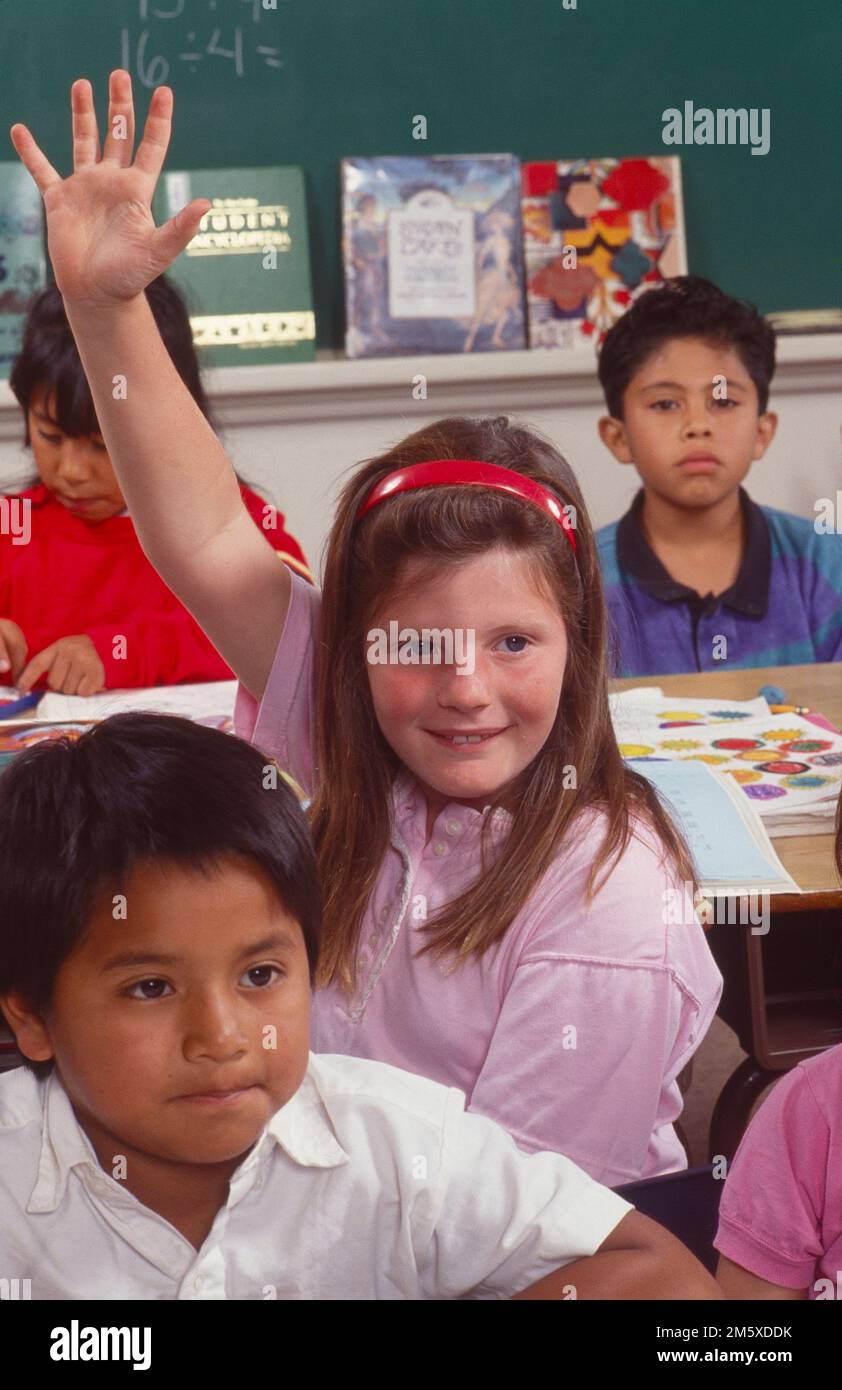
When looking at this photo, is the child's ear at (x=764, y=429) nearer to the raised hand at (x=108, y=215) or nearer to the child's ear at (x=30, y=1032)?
the raised hand at (x=108, y=215)

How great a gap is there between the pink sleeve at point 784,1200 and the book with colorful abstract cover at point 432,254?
177 centimetres

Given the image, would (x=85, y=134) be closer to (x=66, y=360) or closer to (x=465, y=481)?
(x=465, y=481)

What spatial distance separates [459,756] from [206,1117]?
26 cm

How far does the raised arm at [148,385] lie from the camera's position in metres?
0.72

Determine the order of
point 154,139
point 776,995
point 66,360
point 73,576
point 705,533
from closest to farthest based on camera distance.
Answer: point 154,139 → point 776,995 → point 66,360 → point 73,576 → point 705,533

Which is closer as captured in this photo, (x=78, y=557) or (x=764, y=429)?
(x=78, y=557)

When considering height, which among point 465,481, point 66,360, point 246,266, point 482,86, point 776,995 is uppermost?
point 482,86

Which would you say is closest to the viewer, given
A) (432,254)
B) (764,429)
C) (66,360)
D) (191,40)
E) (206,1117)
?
(206,1117)

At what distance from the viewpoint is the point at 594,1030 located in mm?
775

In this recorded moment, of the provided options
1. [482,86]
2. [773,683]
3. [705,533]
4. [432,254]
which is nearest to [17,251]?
[432,254]

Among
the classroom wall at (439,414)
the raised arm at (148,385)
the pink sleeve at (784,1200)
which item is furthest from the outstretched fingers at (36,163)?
the classroom wall at (439,414)

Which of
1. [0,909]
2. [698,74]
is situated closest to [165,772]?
[0,909]

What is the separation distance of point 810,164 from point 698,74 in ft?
0.71
